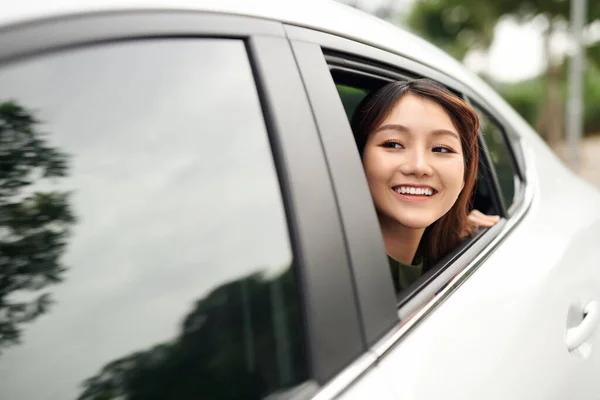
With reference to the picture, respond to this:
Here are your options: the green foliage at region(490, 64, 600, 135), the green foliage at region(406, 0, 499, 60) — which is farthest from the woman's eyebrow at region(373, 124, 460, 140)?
the green foliage at region(490, 64, 600, 135)

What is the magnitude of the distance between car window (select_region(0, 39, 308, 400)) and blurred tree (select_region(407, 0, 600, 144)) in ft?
51.9

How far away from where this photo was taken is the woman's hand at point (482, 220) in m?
1.98

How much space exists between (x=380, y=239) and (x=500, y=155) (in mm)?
1276

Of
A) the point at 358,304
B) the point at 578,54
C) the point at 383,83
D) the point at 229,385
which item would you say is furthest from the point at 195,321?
the point at 578,54

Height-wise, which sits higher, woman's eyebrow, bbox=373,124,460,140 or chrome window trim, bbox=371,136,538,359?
woman's eyebrow, bbox=373,124,460,140

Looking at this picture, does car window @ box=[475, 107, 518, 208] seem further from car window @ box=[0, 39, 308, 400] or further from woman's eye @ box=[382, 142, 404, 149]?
car window @ box=[0, 39, 308, 400]

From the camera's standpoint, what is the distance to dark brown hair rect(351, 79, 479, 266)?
1641 mm

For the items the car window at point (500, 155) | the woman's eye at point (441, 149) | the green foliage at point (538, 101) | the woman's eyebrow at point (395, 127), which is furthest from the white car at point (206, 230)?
the green foliage at point (538, 101)

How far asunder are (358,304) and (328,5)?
27.9 inches

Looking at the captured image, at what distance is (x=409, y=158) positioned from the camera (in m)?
1.55

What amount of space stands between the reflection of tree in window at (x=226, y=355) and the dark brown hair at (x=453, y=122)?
72cm

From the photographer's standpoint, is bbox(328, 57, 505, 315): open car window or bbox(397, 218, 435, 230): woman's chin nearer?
bbox(328, 57, 505, 315): open car window

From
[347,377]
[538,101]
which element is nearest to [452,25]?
[538,101]

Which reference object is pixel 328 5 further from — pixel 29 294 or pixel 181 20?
pixel 29 294
